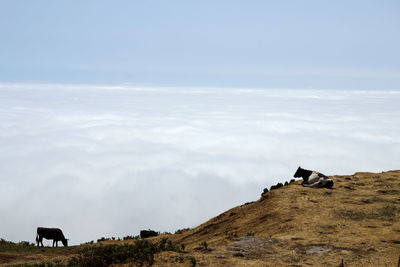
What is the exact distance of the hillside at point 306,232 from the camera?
1231cm

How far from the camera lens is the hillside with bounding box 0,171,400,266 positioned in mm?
12312

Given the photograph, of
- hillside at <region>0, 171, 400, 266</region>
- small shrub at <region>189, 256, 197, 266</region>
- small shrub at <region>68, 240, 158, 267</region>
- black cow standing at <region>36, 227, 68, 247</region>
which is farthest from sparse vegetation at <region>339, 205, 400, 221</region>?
black cow standing at <region>36, 227, 68, 247</region>

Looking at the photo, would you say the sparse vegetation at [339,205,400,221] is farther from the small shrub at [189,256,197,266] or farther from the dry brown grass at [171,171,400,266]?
the small shrub at [189,256,197,266]

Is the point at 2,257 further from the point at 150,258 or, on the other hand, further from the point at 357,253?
A: the point at 357,253

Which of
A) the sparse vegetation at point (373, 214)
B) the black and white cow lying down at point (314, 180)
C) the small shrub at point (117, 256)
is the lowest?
the small shrub at point (117, 256)

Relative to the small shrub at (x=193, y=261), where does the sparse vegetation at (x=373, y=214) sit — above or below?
Answer: above

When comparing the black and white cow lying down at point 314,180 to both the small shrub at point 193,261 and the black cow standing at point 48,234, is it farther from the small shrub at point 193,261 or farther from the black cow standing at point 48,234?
the black cow standing at point 48,234

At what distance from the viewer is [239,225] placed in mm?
19891

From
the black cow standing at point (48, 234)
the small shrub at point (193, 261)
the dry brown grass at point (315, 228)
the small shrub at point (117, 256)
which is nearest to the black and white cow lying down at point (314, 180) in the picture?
the dry brown grass at point (315, 228)

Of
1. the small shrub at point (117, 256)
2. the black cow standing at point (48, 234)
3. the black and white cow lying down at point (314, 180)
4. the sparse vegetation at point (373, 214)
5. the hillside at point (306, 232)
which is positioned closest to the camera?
the small shrub at point (117, 256)

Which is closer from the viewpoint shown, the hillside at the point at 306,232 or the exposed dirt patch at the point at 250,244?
the hillside at the point at 306,232

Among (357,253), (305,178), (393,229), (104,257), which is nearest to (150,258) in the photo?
(104,257)

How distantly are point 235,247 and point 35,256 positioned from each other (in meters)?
14.6

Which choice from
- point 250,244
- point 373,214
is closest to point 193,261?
point 250,244
